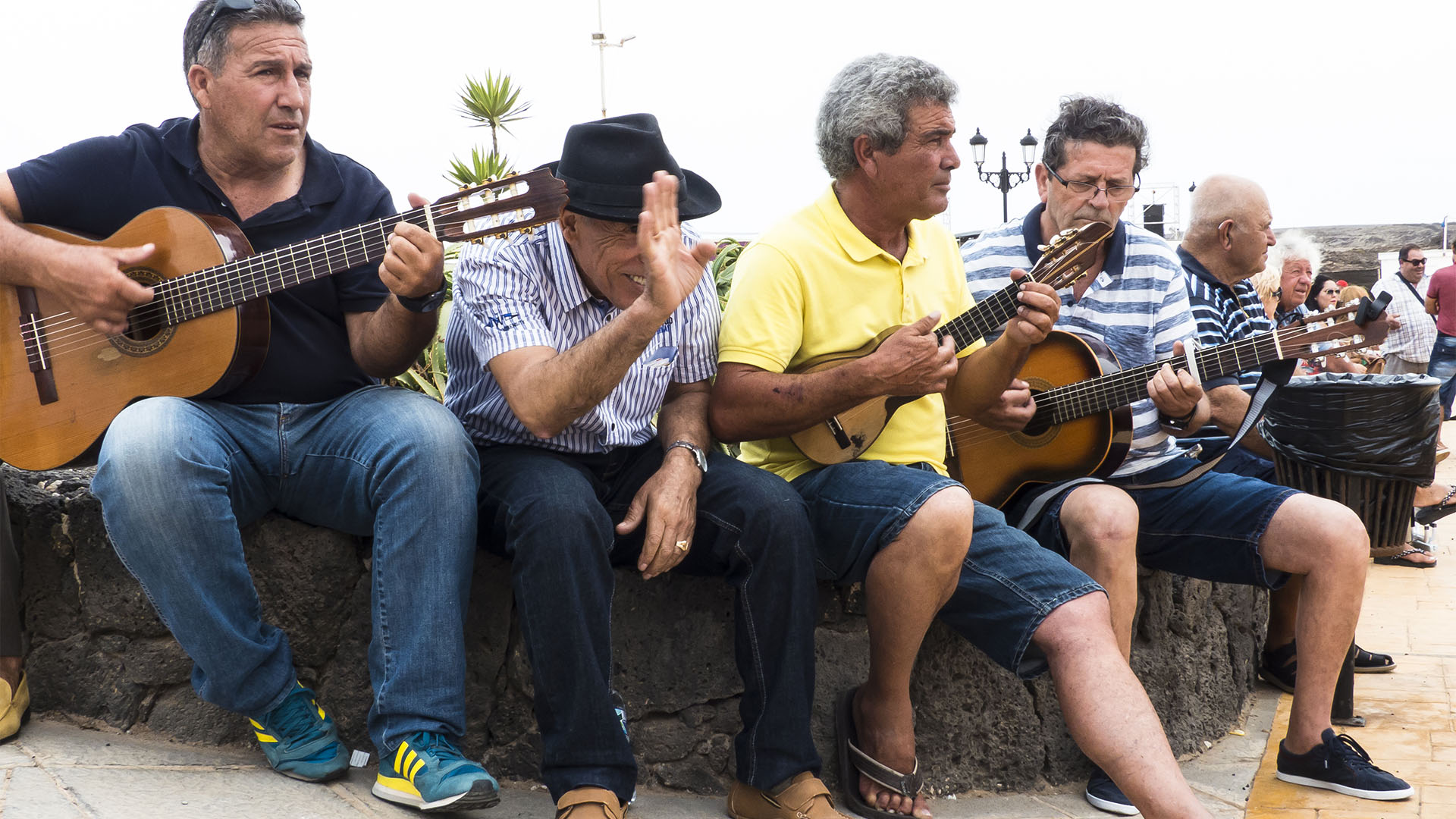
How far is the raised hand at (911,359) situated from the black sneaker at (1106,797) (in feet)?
3.57

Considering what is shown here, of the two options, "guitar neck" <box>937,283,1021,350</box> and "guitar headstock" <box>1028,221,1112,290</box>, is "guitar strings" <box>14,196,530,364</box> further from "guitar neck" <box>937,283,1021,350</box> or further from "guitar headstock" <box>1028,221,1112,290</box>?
"guitar headstock" <box>1028,221,1112,290</box>

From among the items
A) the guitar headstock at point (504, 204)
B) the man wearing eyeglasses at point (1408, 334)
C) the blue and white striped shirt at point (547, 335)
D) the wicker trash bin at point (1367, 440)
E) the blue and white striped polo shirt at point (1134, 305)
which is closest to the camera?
the guitar headstock at point (504, 204)

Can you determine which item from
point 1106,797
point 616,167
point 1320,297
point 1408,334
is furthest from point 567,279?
point 1408,334

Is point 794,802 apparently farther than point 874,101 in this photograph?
No

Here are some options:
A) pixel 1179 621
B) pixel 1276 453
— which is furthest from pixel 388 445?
pixel 1276 453

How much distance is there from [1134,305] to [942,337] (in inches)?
30.0

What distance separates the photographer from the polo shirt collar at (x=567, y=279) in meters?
2.56

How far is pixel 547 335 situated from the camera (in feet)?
8.09

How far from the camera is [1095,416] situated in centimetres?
318

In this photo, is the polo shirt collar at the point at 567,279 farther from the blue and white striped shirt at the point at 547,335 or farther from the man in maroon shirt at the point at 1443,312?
the man in maroon shirt at the point at 1443,312

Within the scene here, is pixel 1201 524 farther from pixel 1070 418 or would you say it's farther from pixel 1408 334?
pixel 1408 334

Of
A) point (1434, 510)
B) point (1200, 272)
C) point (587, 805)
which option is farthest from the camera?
point (1434, 510)

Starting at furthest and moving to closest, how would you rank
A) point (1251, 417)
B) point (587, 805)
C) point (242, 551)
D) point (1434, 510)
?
point (1434, 510)
point (1251, 417)
point (242, 551)
point (587, 805)

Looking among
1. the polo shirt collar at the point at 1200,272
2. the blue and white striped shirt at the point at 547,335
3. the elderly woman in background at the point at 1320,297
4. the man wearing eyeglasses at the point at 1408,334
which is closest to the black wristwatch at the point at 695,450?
the blue and white striped shirt at the point at 547,335
